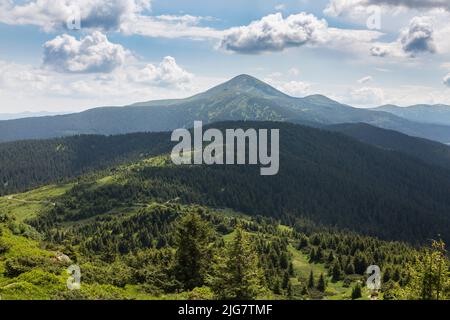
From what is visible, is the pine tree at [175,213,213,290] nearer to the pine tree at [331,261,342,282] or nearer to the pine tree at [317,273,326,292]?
the pine tree at [317,273,326,292]

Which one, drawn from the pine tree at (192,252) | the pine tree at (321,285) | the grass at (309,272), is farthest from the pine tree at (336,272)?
the pine tree at (192,252)

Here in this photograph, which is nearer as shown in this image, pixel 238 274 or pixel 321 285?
pixel 238 274

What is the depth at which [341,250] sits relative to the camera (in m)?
154

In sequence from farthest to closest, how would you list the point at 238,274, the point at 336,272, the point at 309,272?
1. the point at 309,272
2. the point at 336,272
3. the point at 238,274

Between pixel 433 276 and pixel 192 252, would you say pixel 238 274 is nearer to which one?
pixel 433 276

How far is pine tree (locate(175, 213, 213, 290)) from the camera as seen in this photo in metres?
63.8

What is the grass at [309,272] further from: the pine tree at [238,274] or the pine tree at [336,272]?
the pine tree at [238,274]

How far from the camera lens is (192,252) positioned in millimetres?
66188

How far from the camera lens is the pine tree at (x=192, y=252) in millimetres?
63844

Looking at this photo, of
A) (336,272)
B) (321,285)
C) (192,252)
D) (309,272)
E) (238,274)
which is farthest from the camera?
(309,272)

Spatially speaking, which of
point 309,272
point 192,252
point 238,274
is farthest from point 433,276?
point 309,272

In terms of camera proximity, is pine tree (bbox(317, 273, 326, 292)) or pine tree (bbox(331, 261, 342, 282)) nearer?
pine tree (bbox(317, 273, 326, 292))

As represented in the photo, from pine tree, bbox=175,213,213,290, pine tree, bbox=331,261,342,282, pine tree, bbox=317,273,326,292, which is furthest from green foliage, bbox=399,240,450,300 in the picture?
pine tree, bbox=331,261,342,282
